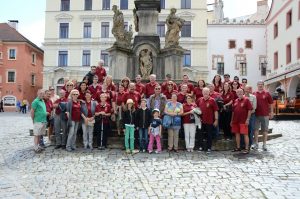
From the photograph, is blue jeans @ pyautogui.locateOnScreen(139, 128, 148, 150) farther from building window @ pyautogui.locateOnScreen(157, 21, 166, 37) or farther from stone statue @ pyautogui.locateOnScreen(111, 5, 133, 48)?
building window @ pyautogui.locateOnScreen(157, 21, 166, 37)

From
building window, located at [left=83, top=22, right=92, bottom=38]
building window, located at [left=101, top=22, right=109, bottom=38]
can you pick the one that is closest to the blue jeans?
building window, located at [left=101, top=22, right=109, bottom=38]

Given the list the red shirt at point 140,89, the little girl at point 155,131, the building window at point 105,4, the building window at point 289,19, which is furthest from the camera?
the building window at point 105,4

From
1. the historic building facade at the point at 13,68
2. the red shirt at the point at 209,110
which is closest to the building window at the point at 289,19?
the red shirt at the point at 209,110

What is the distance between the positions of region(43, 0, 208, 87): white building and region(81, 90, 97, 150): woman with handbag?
116 feet

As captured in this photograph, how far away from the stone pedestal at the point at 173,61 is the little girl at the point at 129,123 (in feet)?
16.6

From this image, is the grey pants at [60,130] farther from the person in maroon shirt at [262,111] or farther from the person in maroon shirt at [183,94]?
the person in maroon shirt at [262,111]

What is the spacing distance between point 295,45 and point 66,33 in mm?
28375

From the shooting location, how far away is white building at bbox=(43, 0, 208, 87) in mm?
45375

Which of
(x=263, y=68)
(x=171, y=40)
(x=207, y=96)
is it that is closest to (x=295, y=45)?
(x=263, y=68)

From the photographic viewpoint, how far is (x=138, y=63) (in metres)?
15.1

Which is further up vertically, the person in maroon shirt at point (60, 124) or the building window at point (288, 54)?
the building window at point (288, 54)

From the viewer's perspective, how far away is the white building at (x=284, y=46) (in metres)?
28.8

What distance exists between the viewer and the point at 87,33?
46.8 meters

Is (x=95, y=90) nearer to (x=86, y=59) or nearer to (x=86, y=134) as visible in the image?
(x=86, y=134)
